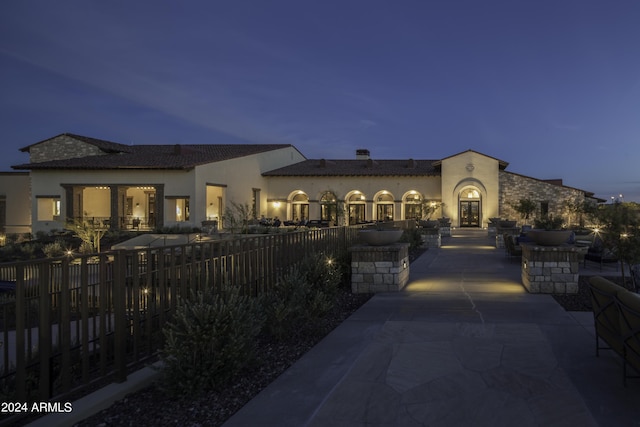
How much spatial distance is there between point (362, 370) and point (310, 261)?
10.8 feet

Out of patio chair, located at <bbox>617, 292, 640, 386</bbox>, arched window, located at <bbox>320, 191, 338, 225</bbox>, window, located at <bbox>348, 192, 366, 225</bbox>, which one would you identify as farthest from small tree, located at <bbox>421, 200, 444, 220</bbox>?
patio chair, located at <bbox>617, 292, 640, 386</bbox>

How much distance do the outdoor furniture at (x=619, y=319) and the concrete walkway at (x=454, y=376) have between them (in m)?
0.30

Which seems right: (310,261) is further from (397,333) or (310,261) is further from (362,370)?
(362,370)

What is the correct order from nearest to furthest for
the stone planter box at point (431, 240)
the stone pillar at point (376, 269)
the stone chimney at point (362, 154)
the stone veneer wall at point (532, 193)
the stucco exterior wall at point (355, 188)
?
the stone pillar at point (376, 269) < the stone planter box at point (431, 240) < the stone veneer wall at point (532, 193) < the stucco exterior wall at point (355, 188) < the stone chimney at point (362, 154)

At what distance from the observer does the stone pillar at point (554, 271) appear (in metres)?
7.64

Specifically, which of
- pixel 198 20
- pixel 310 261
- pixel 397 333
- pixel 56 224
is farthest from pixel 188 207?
pixel 397 333

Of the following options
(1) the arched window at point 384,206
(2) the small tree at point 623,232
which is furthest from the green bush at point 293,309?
(1) the arched window at point 384,206

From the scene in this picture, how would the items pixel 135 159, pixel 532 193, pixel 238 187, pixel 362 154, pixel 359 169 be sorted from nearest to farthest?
1. pixel 135 159
2. pixel 238 187
3. pixel 532 193
4. pixel 359 169
5. pixel 362 154

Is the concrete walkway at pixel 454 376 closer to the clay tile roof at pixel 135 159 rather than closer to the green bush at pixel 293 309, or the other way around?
the green bush at pixel 293 309

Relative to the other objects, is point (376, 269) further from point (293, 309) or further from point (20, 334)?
point (20, 334)

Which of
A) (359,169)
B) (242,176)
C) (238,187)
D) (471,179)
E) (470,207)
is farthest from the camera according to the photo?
(359,169)

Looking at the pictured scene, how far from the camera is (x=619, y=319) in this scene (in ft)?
11.4

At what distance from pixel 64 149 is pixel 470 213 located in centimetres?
3601

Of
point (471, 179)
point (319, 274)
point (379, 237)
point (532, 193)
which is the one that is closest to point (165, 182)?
point (379, 237)
